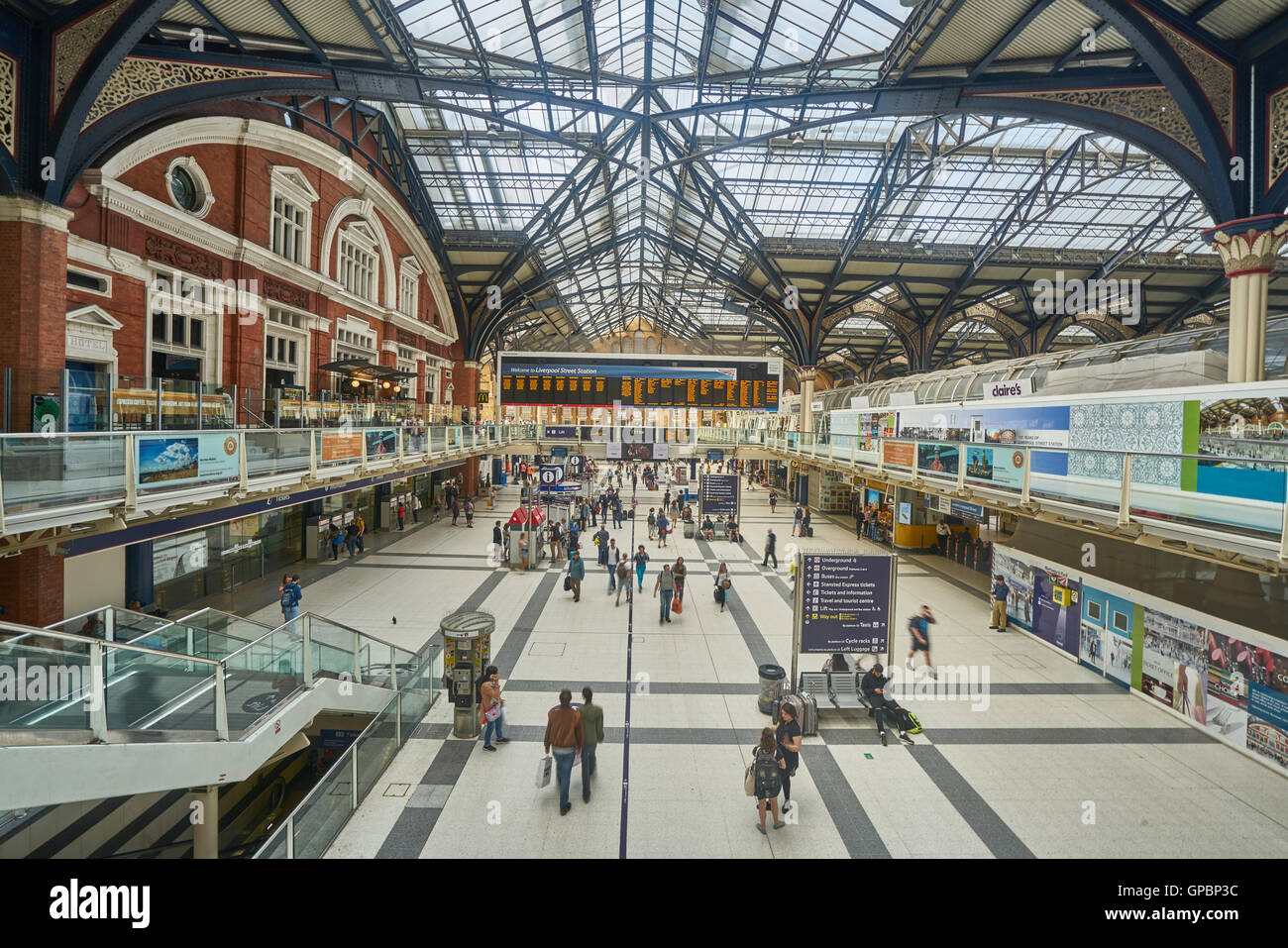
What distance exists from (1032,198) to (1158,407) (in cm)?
1731

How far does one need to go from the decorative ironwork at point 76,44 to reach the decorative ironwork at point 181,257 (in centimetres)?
406

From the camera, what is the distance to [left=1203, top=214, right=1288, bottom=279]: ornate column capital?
10.5 m

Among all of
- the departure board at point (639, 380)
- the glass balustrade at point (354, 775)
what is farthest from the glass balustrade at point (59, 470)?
the departure board at point (639, 380)

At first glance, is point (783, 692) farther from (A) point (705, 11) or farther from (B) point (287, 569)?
(A) point (705, 11)

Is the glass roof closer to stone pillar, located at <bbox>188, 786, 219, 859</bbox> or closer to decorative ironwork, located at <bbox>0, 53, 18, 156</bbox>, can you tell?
decorative ironwork, located at <bbox>0, 53, 18, 156</bbox>

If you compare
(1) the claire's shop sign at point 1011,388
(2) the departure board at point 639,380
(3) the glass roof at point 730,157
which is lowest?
(1) the claire's shop sign at point 1011,388

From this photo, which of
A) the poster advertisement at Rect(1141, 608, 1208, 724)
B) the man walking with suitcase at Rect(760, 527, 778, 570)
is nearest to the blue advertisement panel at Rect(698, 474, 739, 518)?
the man walking with suitcase at Rect(760, 527, 778, 570)

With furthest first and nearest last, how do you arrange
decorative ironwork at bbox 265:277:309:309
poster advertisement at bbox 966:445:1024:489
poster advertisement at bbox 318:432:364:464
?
decorative ironwork at bbox 265:277:309:309, poster advertisement at bbox 318:432:364:464, poster advertisement at bbox 966:445:1024:489

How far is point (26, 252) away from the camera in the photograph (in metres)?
9.54

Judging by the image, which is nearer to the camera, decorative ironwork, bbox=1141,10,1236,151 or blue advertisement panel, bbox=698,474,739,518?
decorative ironwork, bbox=1141,10,1236,151

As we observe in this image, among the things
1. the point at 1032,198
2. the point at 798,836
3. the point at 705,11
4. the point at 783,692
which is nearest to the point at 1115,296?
the point at 1032,198

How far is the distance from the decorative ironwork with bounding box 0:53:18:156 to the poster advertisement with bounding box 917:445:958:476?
17.2 metres

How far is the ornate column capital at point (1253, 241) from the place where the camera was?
10508 mm

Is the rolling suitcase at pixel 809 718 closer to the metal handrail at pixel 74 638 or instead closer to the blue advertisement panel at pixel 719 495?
the metal handrail at pixel 74 638
